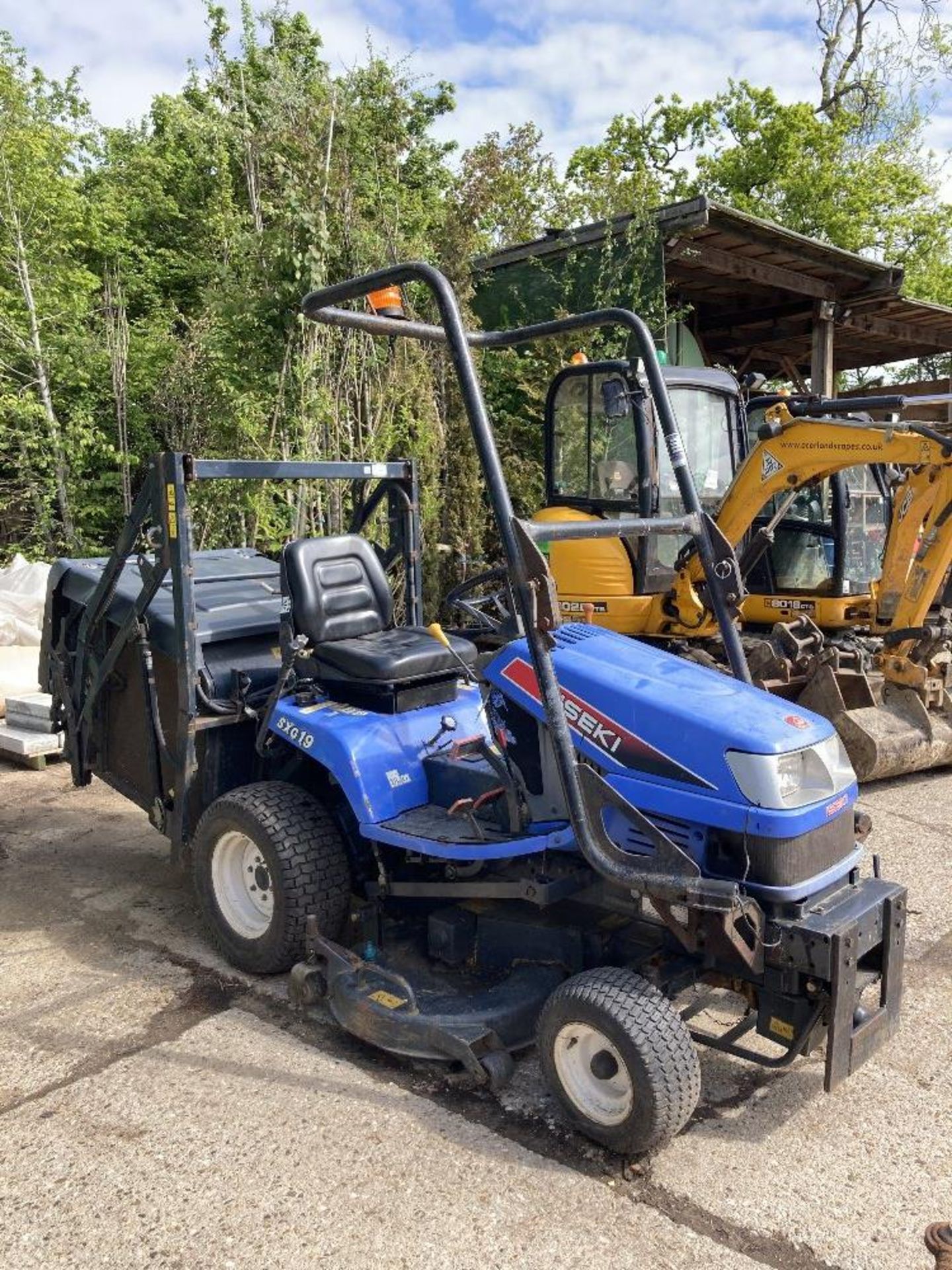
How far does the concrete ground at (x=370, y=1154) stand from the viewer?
238 centimetres

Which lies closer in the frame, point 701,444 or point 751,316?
point 701,444

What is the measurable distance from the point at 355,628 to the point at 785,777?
1900 mm

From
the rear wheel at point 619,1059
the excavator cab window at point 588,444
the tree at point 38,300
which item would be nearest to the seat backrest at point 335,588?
the rear wheel at point 619,1059

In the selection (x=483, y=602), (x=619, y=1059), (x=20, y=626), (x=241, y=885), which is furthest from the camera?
(x=20, y=626)

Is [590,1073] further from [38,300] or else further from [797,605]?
[38,300]

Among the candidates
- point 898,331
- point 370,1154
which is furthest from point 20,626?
point 898,331

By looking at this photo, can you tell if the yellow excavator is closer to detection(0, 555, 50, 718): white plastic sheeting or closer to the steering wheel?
the steering wheel

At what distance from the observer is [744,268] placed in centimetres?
1098

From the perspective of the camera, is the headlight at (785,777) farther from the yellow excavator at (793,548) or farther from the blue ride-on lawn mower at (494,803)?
the yellow excavator at (793,548)

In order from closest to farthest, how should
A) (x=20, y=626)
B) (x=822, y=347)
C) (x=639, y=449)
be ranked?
(x=639, y=449)
(x=20, y=626)
(x=822, y=347)

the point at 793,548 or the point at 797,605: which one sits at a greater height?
the point at 793,548

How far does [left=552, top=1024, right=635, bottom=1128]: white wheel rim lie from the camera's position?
2658 millimetres

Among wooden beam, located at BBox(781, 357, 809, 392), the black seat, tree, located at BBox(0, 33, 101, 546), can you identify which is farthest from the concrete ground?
wooden beam, located at BBox(781, 357, 809, 392)

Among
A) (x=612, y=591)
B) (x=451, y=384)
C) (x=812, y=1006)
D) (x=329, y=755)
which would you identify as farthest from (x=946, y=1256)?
(x=451, y=384)
